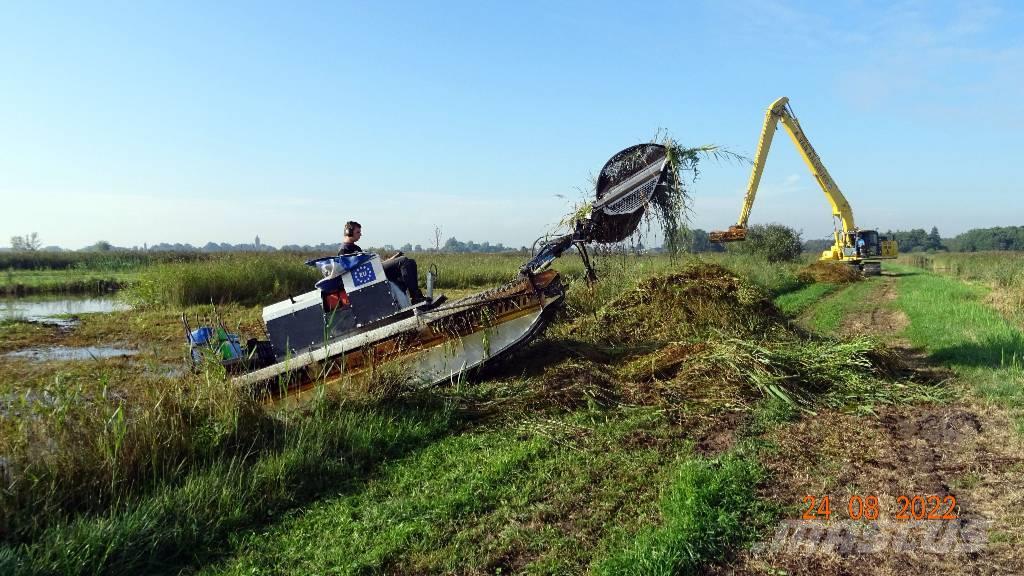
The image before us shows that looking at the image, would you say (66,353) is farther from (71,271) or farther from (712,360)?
(71,271)

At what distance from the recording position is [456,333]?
23.6ft

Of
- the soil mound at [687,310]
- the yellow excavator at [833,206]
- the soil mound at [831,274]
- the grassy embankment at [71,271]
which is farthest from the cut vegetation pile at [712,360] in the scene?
the grassy embankment at [71,271]

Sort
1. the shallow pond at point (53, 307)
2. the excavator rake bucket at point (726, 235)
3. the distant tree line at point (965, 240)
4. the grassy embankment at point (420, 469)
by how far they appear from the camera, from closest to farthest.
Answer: the grassy embankment at point (420, 469) → the shallow pond at point (53, 307) → the excavator rake bucket at point (726, 235) → the distant tree line at point (965, 240)

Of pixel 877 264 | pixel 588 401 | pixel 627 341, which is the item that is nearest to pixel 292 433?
pixel 588 401

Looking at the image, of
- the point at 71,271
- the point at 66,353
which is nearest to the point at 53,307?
the point at 66,353

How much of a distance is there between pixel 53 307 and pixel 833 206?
94.8 feet

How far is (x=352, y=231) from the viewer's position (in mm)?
7492

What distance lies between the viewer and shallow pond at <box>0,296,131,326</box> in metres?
16.1

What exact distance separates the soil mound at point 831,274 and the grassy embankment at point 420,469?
19.1 metres

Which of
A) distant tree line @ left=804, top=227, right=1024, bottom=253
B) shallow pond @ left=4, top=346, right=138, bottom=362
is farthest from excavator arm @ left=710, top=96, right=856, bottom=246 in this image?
distant tree line @ left=804, top=227, right=1024, bottom=253

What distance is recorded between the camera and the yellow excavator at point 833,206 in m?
21.6

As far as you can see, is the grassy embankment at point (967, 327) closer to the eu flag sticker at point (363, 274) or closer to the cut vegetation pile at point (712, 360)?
the cut vegetation pile at point (712, 360)

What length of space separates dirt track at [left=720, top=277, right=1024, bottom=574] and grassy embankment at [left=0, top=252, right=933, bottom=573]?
0.29 meters

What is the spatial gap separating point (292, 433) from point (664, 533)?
10.5 feet
